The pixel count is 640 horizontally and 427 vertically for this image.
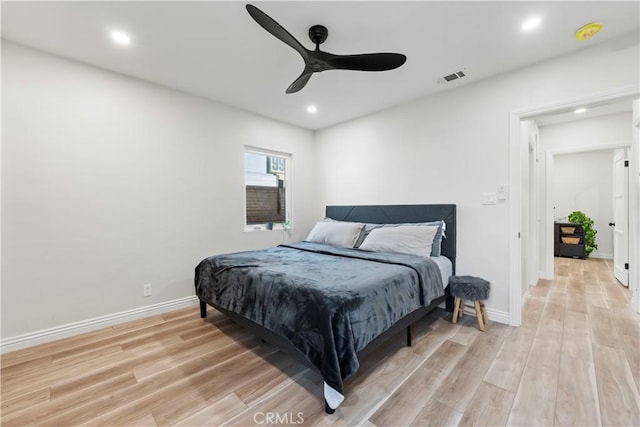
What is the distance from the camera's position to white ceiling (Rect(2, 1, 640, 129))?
6.24 ft

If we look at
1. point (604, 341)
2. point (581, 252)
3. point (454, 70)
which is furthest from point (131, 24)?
point (581, 252)

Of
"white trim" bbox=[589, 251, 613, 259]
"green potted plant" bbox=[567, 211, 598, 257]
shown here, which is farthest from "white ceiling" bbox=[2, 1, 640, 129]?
"white trim" bbox=[589, 251, 613, 259]

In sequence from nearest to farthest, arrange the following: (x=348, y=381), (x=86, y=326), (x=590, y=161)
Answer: (x=348, y=381) → (x=86, y=326) → (x=590, y=161)

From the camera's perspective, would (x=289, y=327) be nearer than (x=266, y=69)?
Yes

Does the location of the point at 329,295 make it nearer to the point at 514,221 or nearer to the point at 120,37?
the point at 514,221

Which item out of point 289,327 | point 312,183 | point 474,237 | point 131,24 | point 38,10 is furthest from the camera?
point 312,183

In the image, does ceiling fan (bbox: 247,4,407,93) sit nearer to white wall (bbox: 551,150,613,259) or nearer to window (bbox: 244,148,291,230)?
window (bbox: 244,148,291,230)

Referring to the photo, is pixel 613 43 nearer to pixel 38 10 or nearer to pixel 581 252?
pixel 38 10

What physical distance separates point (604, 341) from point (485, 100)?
244 centimetres

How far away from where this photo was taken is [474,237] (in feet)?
9.68

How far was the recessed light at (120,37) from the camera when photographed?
2.17m

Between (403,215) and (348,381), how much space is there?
2.18 metres

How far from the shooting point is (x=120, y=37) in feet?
7.28

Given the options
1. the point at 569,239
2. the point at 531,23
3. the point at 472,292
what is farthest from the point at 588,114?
the point at 472,292
